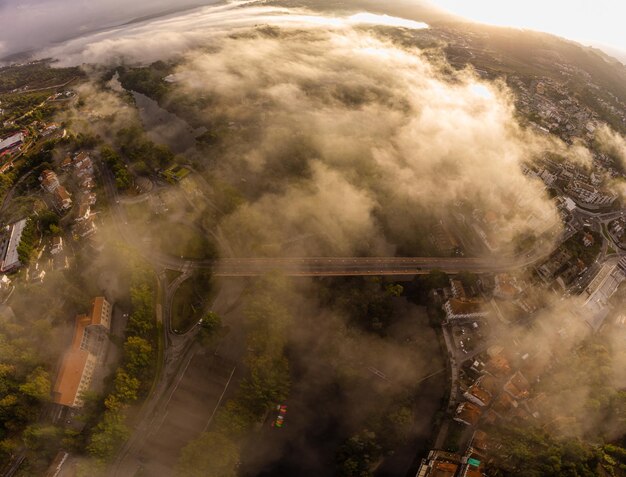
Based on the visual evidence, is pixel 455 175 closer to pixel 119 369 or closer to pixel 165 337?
pixel 165 337

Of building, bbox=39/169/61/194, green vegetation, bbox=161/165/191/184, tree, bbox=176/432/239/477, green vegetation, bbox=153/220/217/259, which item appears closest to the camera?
tree, bbox=176/432/239/477

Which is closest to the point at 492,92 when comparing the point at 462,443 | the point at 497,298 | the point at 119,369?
the point at 497,298

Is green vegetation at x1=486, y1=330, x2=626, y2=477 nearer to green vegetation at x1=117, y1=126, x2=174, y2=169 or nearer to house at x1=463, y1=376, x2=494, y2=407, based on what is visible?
house at x1=463, y1=376, x2=494, y2=407

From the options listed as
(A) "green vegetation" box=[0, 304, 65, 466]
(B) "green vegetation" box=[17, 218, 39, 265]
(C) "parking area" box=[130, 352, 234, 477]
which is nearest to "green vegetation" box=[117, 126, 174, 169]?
(B) "green vegetation" box=[17, 218, 39, 265]

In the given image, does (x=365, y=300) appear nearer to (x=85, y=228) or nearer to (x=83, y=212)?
(x=85, y=228)

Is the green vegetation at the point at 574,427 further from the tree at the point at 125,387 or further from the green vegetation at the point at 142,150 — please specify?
the green vegetation at the point at 142,150
